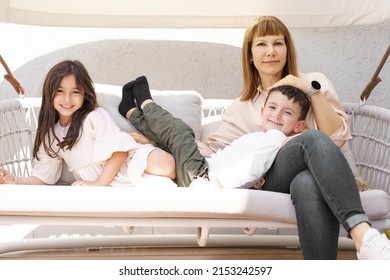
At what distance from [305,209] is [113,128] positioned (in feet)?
2.85

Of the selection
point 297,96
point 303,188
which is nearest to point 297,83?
point 297,96

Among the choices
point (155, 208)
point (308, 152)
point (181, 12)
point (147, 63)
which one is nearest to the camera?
point (155, 208)

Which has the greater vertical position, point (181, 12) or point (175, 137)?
point (181, 12)

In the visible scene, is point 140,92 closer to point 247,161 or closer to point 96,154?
point 96,154

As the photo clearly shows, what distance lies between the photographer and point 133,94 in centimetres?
255

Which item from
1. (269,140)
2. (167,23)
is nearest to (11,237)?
(167,23)

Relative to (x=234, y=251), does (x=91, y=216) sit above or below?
above

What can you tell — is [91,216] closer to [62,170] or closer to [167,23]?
[62,170]

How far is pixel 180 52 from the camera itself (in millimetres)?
3199

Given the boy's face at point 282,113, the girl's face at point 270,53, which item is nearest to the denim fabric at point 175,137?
the boy's face at point 282,113

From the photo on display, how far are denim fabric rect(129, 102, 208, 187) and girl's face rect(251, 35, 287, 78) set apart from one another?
1.28 ft

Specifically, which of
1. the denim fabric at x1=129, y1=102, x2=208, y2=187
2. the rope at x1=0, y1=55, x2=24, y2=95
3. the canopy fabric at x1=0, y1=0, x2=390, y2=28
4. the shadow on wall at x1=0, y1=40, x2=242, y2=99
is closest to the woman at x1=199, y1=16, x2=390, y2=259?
the denim fabric at x1=129, y1=102, x2=208, y2=187

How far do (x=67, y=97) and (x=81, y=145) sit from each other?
0.60ft

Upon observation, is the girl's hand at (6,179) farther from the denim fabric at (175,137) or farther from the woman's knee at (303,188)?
the woman's knee at (303,188)
